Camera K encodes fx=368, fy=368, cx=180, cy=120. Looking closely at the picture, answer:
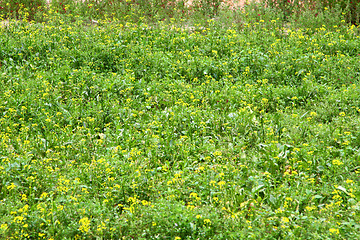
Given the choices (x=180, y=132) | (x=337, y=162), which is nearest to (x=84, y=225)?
(x=180, y=132)

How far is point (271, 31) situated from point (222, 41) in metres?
1.52

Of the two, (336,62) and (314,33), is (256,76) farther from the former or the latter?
(314,33)

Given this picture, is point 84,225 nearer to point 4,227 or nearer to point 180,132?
point 4,227

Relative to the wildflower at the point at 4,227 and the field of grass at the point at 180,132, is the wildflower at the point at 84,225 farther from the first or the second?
the wildflower at the point at 4,227

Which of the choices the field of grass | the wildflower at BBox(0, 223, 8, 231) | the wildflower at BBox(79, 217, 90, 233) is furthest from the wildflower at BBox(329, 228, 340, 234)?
the wildflower at BBox(0, 223, 8, 231)

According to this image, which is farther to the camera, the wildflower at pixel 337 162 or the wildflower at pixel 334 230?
the wildflower at pixel 337 162

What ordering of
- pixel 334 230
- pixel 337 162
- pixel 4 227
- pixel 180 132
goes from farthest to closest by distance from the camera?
pixel 180 132
pixel 337 162
pixel 4 227
pixel 334 230

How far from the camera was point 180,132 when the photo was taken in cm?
580

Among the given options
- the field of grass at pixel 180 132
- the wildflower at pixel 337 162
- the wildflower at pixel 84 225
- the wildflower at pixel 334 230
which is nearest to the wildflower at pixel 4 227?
the field of grass at pixel 180 132

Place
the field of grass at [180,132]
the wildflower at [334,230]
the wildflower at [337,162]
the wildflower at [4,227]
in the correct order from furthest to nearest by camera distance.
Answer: the wildflower at [337,162]
the field of grass at [180,132]
the wildflower at [4,227]
the wildflower at [334,230]

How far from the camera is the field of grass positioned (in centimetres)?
395

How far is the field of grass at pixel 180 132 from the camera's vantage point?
395 cm

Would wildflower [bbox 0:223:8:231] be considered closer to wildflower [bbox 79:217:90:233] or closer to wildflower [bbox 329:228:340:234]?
wildflower [bbox 79:217:90:233]

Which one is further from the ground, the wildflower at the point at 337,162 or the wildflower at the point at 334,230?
the wildflower at the point at 337,162
